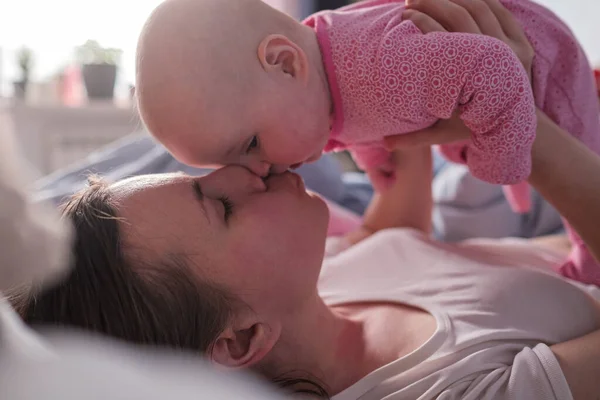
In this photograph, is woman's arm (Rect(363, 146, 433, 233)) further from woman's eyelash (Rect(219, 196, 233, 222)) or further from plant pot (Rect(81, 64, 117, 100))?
plant pot (Rect(81, 64, 117, 100))

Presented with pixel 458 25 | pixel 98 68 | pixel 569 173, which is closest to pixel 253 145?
pixel 458 25

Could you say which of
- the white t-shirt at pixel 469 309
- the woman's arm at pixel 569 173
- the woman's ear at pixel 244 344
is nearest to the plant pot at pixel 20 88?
the white t-shirt at pixel 469 309

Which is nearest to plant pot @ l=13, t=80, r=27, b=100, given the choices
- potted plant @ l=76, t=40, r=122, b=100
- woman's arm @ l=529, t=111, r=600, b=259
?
potted plant @ l=76, t=40, r=122, b=100

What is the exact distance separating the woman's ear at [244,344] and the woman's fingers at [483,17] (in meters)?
0.52

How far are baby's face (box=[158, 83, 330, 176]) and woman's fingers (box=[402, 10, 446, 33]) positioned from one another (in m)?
0.17

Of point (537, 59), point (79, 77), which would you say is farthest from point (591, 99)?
point (79, 77)

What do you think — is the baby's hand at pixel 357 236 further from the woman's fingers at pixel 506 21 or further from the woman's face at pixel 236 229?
the woman's fingers at pixel 506 21

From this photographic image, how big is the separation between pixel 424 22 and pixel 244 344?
503 millimetres

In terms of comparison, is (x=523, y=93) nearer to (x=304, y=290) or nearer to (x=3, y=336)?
(x=304, y=290)

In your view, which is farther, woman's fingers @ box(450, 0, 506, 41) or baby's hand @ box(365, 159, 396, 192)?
baby's hand @ box(365, 159, 396, 192)

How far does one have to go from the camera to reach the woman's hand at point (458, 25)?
0.86 metres

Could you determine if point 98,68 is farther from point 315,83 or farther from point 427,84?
point 427,84

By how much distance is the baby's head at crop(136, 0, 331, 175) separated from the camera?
2.53ft

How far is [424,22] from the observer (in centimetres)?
85
